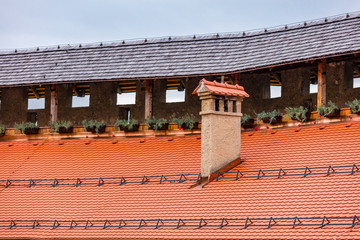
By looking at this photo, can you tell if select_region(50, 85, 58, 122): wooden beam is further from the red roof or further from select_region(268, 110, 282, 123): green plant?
select_region(268, 110, 282, 123): green plant

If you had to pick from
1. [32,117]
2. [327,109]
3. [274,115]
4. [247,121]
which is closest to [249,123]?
[247,121]

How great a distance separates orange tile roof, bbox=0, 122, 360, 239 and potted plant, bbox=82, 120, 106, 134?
121cm

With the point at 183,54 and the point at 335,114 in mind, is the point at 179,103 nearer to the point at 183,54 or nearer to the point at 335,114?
the point at 183,54

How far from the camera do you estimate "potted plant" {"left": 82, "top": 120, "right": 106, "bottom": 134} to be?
99.3 feet

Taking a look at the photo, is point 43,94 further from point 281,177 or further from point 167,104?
point 281,177

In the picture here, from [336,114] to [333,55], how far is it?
6.88 ft

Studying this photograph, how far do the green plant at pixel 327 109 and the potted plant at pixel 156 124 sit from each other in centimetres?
676

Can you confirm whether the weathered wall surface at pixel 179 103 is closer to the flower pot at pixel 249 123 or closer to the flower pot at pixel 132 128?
the flower pot at pixel 249 123

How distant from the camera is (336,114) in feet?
80.9

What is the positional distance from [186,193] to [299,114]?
20.1 ft

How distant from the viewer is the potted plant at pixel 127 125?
29625 mm

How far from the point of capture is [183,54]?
30.4 metres

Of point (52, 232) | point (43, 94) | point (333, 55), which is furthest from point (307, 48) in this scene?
point (43, 94)

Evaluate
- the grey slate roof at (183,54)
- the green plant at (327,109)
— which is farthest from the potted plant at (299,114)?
the grey slate roof at (183,54)
